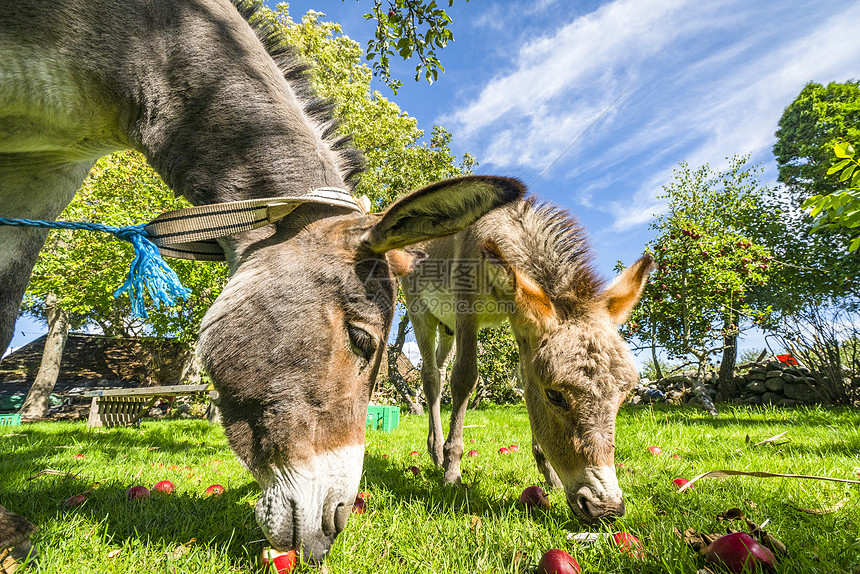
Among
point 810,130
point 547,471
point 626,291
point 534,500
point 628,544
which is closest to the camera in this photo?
point 628,544

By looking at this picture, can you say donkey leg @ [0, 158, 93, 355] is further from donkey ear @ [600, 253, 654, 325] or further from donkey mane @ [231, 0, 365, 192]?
donkey ear @ [600, 253, 654, 325]

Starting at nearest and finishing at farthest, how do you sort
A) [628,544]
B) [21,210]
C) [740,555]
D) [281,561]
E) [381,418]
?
[740,555] → [281,561] → [628,544] → [21,210] → [381,418]

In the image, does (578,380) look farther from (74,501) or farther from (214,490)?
(74,501)

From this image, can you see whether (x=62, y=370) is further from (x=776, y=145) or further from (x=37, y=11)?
(x=776, y=145)

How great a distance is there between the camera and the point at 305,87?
2.58 m

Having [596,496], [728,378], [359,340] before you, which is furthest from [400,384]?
[359,340]

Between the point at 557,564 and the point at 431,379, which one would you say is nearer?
the point at 557,564

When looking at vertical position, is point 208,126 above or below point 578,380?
above

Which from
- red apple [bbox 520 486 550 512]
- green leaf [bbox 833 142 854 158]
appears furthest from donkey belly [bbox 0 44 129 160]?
green leaf [bbox 833 142 854 158]

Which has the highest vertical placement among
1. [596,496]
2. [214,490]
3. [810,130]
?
[810,130]

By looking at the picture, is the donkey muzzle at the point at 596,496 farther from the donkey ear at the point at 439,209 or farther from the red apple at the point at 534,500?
the donkey ear at the point at 439,209

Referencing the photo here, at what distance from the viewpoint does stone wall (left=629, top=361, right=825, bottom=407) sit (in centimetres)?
1070

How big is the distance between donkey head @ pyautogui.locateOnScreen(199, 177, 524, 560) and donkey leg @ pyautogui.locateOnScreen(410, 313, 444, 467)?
2257mm

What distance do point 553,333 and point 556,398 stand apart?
1.48 feet
